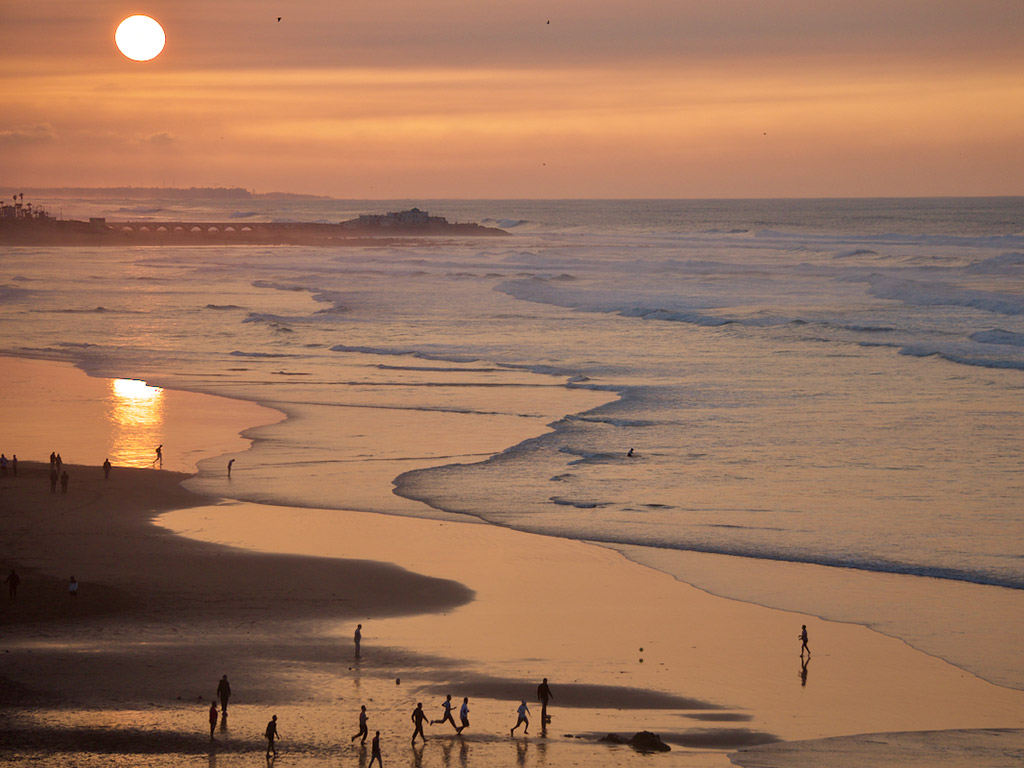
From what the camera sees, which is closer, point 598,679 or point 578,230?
point 598,679

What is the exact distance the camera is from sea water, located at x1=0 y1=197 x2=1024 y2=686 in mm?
21688

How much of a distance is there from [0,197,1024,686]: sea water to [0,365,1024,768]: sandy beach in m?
1.66

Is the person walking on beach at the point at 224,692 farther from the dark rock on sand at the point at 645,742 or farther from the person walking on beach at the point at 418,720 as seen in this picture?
the dark rock on sand at the point at 645,742

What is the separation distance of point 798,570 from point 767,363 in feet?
77.9

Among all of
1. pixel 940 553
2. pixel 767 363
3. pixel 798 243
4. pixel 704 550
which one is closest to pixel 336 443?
pixel 704 550

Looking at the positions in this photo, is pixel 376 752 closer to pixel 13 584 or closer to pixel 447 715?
pixel 447 715

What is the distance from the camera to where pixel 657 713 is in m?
14.1

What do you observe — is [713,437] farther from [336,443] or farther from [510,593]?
[510,593]

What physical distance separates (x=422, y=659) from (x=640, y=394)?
2077 cm

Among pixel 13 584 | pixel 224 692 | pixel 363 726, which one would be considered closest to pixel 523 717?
pixel 363 726

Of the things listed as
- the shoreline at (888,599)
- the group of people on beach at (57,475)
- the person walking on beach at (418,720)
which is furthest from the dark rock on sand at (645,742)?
the group of people on beach at (57,475)

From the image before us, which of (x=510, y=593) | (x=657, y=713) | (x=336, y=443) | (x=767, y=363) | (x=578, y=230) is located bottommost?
(x=657, y=713)

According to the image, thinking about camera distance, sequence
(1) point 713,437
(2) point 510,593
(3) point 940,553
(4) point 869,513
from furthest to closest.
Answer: (1) point 713,437
(4) point 869,513
(3) point 940,553
(2) point 510,593

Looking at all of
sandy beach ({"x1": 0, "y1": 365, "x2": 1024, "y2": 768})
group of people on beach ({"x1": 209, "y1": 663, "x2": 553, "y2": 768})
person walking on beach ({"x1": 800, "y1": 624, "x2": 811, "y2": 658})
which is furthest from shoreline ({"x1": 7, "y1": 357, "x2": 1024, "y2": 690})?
group of people on beach ({"x1": 209, "y1": 663, "x2": 553, "y2": 768})
